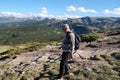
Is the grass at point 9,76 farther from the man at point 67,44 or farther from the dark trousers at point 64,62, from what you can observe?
the man at point 67,44

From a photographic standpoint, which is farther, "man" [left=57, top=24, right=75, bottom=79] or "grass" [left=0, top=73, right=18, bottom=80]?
"grass" [left=0, top=73, right=18, bottom=80]

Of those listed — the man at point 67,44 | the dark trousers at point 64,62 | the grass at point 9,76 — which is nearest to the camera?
the man at point 67,44

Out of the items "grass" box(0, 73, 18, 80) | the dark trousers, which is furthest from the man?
"grass" box(0, 73, 18, 80)

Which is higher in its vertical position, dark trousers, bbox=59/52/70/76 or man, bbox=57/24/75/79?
man, bbox=57/24/75/79

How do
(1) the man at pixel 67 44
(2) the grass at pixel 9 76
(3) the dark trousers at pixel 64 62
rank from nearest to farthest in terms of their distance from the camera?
(1) the man at pixel 67 44 < (3) the dark trousers at pixel 64 62 < (2) the grass at pixel 9 76

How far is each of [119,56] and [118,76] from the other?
15.3 ft

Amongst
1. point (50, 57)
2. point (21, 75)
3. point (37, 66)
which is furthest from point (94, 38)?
point (21, 75)

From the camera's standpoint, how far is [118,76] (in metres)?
14.1

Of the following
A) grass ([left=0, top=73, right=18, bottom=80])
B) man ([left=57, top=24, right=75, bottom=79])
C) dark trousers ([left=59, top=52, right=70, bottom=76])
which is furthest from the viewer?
grass ([left=0, top=73, right=18, bottom=80])

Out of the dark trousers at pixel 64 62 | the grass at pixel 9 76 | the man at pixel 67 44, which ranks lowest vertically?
the grass at pixel 9 76

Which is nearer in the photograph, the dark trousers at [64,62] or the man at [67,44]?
the man at [67,44]

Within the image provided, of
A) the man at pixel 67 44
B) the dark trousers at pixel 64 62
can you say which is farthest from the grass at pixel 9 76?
the man at pixel 67 44

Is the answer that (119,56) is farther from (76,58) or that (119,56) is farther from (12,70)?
(12,70)

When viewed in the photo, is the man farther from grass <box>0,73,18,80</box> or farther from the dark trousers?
grass <box>0,73,18,80</box>
